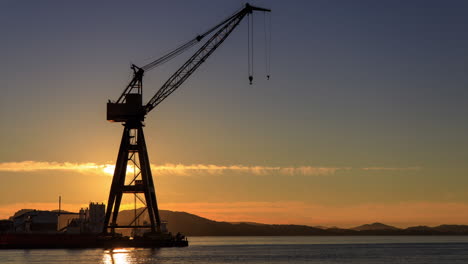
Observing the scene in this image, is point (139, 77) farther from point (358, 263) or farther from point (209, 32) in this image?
point (358, 263)

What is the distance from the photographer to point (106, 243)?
12581cm

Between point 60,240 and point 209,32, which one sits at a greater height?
point 209,32

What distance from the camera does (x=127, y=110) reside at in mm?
123562

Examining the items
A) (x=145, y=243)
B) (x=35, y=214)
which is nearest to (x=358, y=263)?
(x=145, y=243)

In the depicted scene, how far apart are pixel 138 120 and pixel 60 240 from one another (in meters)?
38.0

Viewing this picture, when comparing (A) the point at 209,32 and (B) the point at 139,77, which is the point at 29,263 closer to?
(B) the point at 139,77

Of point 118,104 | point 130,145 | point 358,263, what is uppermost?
point 118,104

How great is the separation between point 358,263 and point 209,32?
47.4 meters

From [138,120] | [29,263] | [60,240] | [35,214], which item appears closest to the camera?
[29,263]

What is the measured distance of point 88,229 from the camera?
152 metres

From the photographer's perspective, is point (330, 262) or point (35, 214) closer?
point (330, 262)

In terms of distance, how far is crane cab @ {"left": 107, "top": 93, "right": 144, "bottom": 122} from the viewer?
12344 cm

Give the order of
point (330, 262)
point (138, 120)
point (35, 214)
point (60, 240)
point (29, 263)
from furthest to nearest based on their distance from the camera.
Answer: point (35, 214) < point (60, 240) < point (138, 120) < point (330, 262) < point (29, 263)

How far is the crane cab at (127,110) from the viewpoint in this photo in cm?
12344
